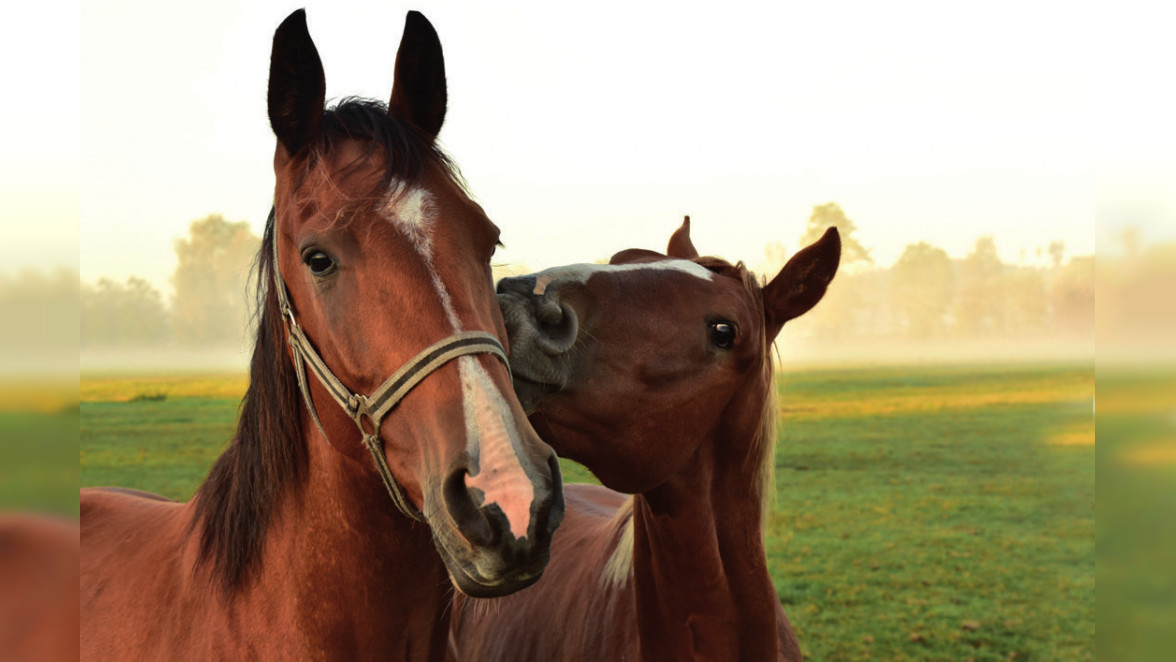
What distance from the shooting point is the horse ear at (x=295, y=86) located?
1979 mm

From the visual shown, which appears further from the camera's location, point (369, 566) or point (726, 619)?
point (726, 619)

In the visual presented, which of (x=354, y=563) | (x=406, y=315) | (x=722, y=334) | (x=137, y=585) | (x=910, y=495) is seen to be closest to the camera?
(x=406, y=315)

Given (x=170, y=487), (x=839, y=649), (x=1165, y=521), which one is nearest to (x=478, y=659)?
(x=1165, y=521)

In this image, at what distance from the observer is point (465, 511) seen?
5.33ft

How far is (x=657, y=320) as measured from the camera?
8.79 ft

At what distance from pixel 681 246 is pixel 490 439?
2.22 metres

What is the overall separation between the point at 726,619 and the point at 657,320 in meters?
1.04

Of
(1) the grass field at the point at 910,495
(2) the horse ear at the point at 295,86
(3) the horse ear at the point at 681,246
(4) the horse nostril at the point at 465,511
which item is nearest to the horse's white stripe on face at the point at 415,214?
(2) the horse ear at the point at 295,86

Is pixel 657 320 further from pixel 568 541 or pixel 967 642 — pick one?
pixel 967 642

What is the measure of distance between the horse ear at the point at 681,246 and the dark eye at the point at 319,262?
1.98m

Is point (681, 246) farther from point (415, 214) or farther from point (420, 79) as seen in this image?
point (415, 214)

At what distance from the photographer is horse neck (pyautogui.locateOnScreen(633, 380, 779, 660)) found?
2701mm

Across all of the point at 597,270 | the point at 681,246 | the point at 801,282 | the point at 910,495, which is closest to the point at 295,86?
the point at 597,270

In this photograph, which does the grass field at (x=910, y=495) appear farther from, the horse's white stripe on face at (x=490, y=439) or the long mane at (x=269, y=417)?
the long mane at (x=269, y=417)
